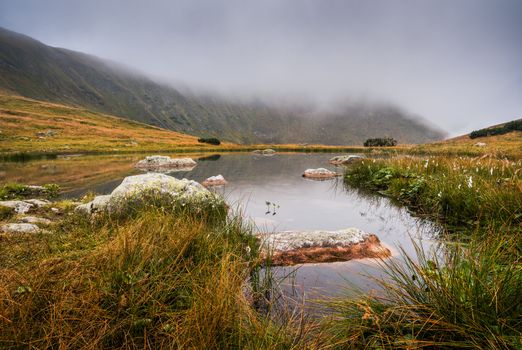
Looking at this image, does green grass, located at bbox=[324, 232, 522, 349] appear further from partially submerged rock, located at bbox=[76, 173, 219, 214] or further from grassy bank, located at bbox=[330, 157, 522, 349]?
partially submerged rock, located at bbox=[76, 173, 219, 214]

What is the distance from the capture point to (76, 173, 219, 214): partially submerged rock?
7.70m

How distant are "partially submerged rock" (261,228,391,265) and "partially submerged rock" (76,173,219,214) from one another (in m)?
2.27

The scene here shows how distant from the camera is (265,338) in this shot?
2484mm

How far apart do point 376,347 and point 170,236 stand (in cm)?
298

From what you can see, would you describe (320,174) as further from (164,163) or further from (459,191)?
(164,163)

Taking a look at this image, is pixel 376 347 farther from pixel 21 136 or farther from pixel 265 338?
pixel 21 136

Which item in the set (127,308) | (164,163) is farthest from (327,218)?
(164,163)

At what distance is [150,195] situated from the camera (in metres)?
7.96

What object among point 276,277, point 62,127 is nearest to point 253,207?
point 276,277

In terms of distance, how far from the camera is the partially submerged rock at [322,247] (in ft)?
20.0

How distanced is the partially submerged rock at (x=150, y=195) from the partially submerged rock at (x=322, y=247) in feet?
7.43

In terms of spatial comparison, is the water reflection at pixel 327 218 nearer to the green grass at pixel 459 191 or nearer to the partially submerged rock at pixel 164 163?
Result: the green grass at pixel 459 191

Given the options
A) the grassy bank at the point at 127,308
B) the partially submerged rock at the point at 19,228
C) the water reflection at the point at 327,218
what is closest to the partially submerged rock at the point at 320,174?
the water reflection at the point at 327,218

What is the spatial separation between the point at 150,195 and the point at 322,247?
4.91 meters
